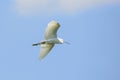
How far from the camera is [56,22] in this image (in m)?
43.0

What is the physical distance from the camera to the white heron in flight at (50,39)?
139ft

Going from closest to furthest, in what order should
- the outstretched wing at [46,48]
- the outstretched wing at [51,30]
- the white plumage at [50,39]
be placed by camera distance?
1. the outstretched wing at [46,48]
2. the white plumage at [50,39]
3. the outstretched wing at [51,30]

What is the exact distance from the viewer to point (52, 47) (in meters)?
42.6

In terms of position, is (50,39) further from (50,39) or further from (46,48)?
(46,48)

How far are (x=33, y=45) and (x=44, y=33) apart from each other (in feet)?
3.84

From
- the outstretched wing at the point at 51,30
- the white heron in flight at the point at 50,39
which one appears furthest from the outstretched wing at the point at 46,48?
the outstretched wing at the point at 51,30

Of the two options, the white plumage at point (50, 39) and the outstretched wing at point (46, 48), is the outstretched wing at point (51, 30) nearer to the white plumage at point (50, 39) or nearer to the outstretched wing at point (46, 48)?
the white plumage at point (50, 39)

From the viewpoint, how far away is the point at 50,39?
140 feet

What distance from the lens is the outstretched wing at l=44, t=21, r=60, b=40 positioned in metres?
43.0

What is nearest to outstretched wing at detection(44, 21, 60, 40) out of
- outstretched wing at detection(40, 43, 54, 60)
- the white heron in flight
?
the white heron in flight

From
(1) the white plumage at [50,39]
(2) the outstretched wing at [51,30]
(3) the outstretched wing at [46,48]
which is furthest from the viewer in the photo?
(2) the outstretched wing at [51,30]

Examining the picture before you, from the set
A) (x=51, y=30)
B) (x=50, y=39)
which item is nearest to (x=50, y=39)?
(x=50, y=39)

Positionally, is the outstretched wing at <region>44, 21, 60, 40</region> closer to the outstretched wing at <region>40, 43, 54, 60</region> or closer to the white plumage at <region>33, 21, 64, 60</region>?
the white plumage at <region>33, 21, 64, 60</region>

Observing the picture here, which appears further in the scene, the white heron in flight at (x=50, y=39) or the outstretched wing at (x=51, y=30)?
the outstretched wing at (x=51, y=30)
